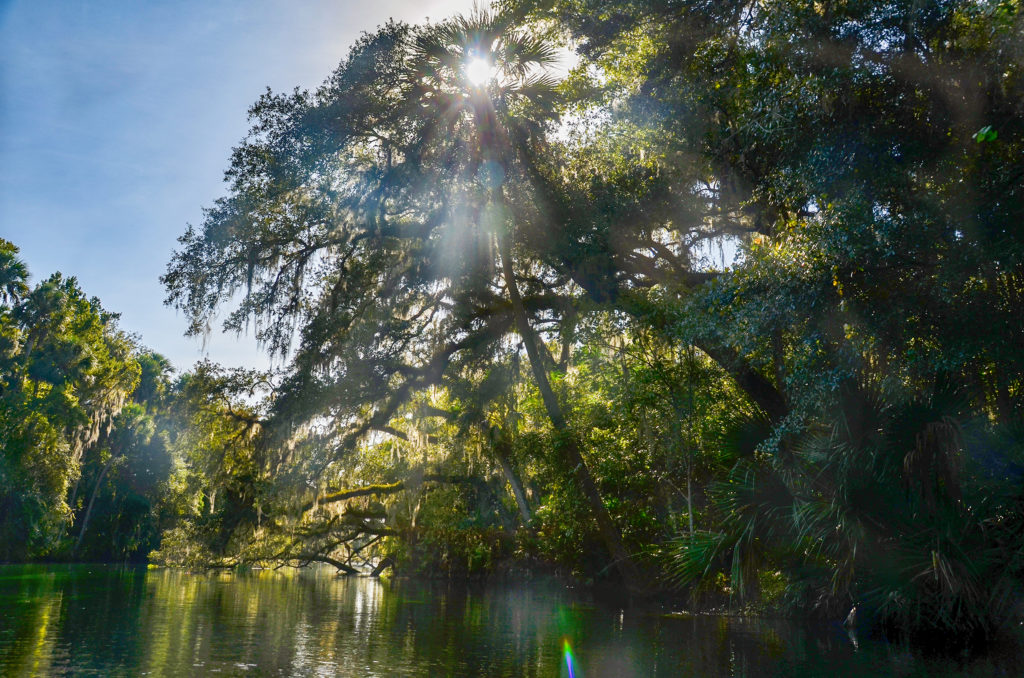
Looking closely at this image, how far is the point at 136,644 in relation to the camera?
31.5 feet

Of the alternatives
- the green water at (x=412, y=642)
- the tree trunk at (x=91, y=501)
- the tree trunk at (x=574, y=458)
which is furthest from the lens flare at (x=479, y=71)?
the tree trunk at (x=91, y=501)

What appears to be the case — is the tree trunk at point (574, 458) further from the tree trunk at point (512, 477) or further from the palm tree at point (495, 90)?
the tree trunk at point (512, 477)

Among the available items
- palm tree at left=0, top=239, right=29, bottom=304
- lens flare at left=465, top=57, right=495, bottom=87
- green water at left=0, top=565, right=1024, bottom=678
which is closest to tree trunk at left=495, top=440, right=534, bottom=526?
green water at left=0, top=565, right=1024, bottom=678

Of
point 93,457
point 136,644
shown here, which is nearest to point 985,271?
point 136,644

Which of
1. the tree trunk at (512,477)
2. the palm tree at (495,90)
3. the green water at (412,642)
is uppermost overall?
the palm tree at (495,90)

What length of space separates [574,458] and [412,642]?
945cm

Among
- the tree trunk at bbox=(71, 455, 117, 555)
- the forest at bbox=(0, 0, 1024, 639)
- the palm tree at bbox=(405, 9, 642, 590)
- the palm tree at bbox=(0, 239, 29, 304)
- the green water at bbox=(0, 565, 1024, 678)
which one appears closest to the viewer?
the green water at bbox=(0, 565, 1024, 678)

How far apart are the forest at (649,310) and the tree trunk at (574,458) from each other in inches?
3.1

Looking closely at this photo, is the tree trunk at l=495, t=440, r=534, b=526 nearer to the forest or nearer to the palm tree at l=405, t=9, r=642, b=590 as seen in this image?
the forest

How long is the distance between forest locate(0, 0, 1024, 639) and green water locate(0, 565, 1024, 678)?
115cm

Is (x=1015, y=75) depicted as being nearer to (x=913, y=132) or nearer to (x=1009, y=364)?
(x=913, y=132)

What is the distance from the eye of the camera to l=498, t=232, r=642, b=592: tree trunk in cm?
1895

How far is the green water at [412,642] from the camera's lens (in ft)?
27.0

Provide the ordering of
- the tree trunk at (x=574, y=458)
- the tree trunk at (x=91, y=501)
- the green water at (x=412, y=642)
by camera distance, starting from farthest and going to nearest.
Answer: the tree trunk at (x=91, y=501) → the tree trunk at (x=574, y=458) → the green water at (x=412, y=642)
